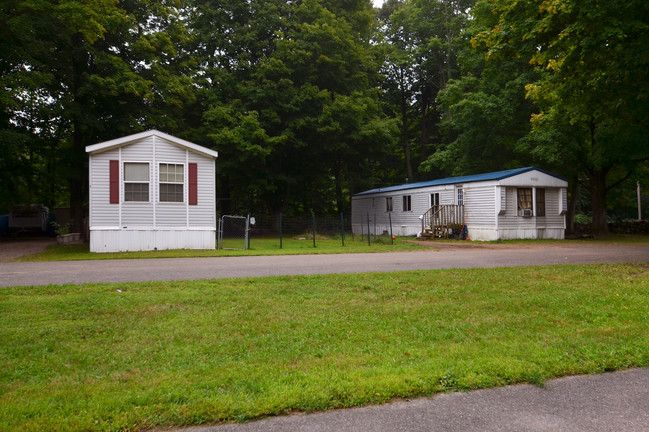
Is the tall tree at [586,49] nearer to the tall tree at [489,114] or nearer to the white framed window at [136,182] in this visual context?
the tall tree at [489,114]

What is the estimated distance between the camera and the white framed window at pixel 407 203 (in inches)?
1057

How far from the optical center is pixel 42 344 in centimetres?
451

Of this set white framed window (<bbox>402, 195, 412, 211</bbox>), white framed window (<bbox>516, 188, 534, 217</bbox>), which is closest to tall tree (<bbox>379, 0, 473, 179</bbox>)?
white framed window (<bbox>402, 195, 412, 211</bbox>)

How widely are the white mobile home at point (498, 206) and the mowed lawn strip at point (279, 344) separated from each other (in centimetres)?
1427

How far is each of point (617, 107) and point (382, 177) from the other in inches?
1186

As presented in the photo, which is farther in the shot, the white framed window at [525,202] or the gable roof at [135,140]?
the white framed window at [525,202]

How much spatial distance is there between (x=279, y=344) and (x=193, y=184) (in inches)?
536

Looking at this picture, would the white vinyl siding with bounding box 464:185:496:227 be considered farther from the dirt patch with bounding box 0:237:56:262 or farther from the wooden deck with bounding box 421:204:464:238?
the dirt patch with bounding box 0:237:56:262

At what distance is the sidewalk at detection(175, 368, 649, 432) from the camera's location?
2896 mm

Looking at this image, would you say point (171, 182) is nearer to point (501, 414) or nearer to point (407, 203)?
point (407, 203)

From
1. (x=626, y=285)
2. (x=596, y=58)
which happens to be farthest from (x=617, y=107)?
(x=626, y=285)

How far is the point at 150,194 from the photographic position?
16500mm

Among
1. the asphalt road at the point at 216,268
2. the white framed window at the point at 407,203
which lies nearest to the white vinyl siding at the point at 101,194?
the asphalt road at the point at 216,268

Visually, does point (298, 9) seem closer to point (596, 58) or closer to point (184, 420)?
point (596, 58)
